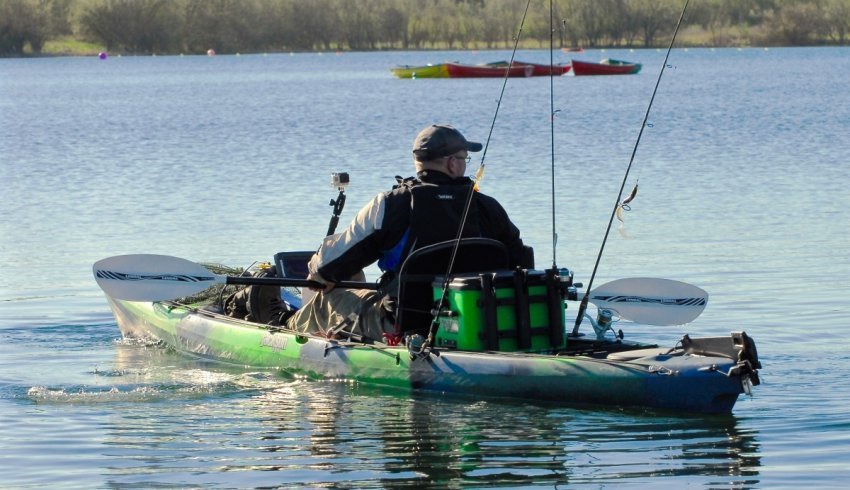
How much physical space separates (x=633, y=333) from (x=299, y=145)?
16944mm

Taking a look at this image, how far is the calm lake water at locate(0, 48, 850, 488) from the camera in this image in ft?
22.9

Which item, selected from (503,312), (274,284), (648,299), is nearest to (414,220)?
(503,312)

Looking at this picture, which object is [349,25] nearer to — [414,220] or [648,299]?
[648,299]

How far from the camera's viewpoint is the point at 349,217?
15773mm

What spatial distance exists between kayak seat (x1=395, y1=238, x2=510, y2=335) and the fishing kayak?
253 mm

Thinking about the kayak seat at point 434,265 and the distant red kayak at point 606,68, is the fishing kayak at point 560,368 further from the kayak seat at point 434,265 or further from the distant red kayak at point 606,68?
the distant red kayak at point 606,68

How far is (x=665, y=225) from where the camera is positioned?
1504 centimetres

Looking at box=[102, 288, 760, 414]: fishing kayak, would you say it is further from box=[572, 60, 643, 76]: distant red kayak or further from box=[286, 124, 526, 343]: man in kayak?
box=[572, 60, 643, 76]: distant red kayak

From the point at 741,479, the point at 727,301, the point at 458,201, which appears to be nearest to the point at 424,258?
the point at 458,201

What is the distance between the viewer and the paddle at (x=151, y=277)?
9148 mm

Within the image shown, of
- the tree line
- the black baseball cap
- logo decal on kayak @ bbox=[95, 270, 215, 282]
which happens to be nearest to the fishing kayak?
logo decal on kayak @ bbox=[95, 270, 215, 282]

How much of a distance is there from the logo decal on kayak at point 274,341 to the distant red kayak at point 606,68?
47.6 meters

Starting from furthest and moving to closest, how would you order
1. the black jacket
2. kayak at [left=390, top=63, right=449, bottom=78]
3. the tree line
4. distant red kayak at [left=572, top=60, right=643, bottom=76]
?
1. the tree line
2. kayak at [left=390, top=63, right=449, bottom=78]
3. distant red kayak at [left=572, top=60, right=643, bottom=76]
4. the black jacket

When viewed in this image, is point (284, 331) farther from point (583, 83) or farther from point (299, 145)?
point (583, 83)
